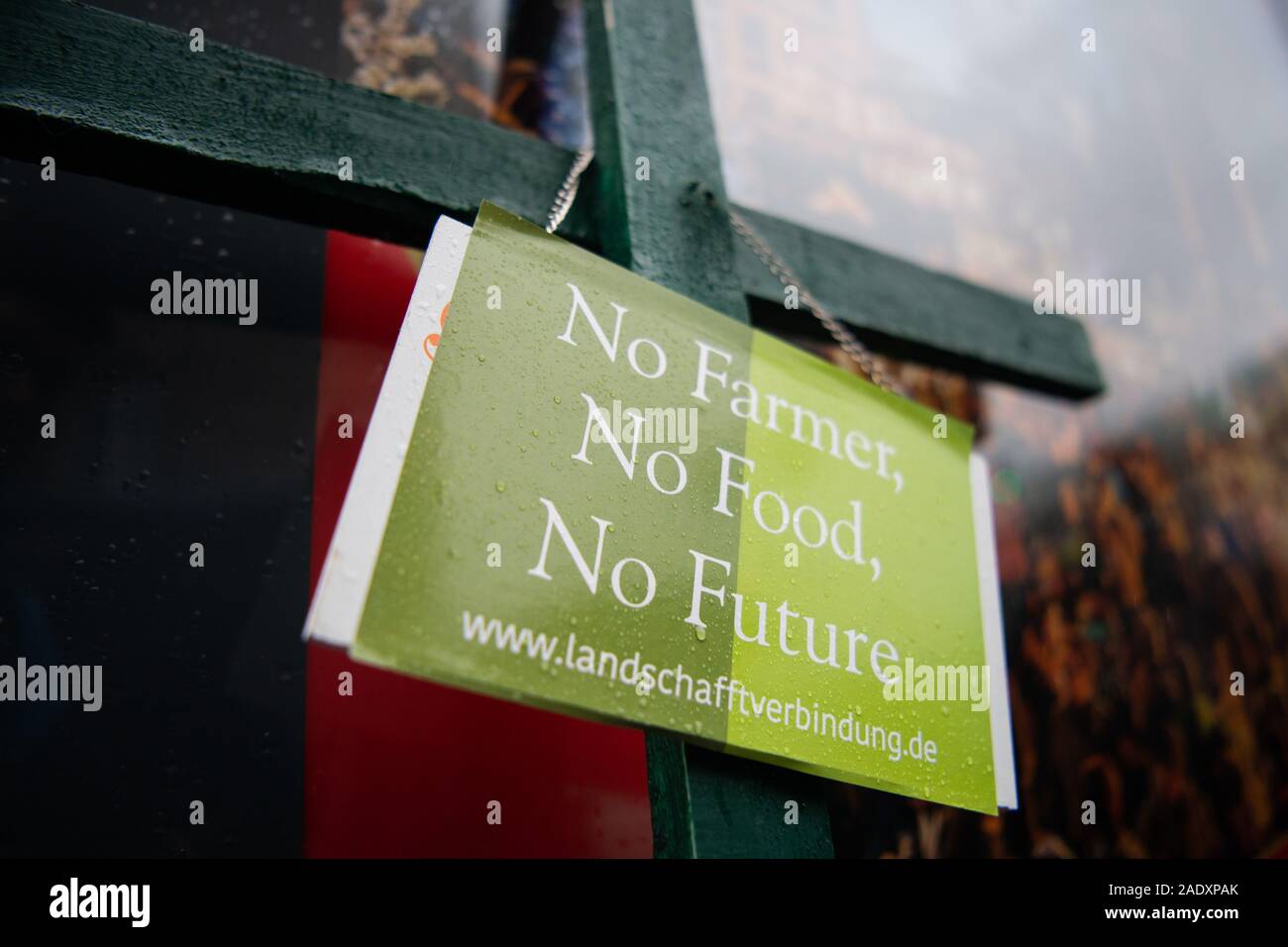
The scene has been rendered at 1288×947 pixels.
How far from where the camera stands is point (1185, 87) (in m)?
3.00

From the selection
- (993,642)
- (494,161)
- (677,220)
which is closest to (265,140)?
(494,161)

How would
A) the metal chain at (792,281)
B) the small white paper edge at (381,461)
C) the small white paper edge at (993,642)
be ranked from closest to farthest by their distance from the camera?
the small white paper edge at (381,461), the small white paper edge at (993,642), the metal chain at (792,281)

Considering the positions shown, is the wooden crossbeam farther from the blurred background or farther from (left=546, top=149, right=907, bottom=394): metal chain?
the blurred background

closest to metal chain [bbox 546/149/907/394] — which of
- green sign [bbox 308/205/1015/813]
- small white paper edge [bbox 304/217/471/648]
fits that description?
green sign [bbox 308/205/1015/813]

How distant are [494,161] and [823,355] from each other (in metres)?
0.93

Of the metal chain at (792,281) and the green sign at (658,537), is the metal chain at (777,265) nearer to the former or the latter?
the metal chain at (792,281)

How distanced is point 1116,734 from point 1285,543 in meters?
0.97

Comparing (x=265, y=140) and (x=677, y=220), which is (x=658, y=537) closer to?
(x=677, y=220)

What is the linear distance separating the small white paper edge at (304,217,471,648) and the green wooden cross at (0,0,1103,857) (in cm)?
31

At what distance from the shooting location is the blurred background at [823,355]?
3.69 ft

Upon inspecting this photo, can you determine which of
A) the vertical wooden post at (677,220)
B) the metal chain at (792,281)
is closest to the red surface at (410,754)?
the vertical wooden post at (677,220)

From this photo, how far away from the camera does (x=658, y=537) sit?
87cm

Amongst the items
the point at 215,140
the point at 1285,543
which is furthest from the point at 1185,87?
the point at 215,140
